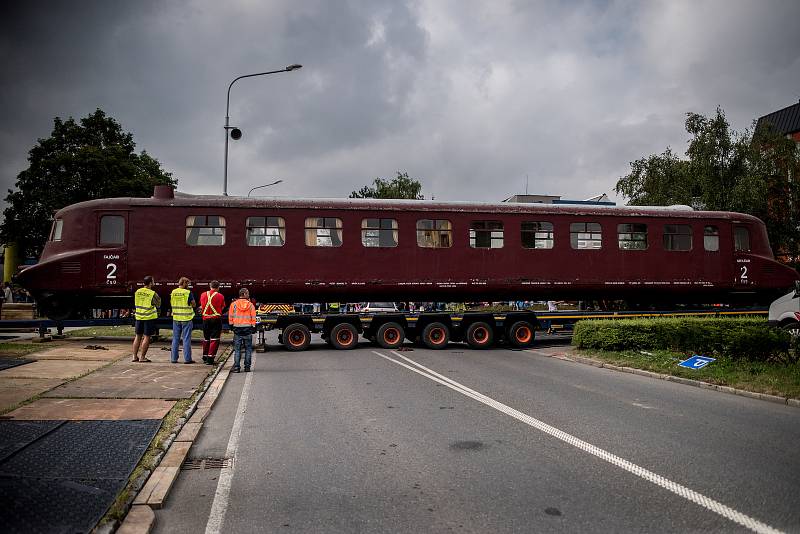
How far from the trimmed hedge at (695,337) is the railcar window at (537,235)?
2973 millimetres

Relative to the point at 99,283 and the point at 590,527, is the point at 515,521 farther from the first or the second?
the point at 99,283

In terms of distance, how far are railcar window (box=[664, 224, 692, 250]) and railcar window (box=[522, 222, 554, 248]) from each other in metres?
3.88

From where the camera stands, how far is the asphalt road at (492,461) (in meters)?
4.10

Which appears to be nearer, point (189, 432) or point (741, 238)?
point (189, 432)

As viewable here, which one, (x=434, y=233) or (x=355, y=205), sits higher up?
(x=355, y=205)

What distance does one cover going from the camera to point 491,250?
687 inches

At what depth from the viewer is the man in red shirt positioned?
12758 mm

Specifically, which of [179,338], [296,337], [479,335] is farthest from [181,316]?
[479,335]

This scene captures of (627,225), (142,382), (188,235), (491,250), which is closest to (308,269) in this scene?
(188,235)

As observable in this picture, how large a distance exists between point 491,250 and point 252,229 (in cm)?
682

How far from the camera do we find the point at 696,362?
1128 centimetres

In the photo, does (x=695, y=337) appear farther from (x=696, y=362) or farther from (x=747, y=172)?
(x=747, y=172)

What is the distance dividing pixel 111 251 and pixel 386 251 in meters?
7.38

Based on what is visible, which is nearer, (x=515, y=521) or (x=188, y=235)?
(x=515, y=521)
